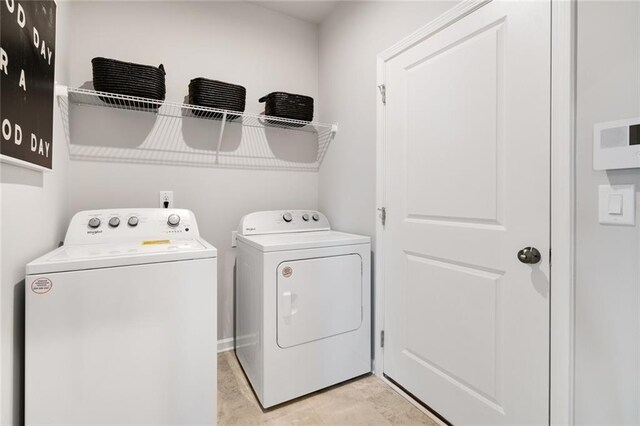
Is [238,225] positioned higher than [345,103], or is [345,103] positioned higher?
A: [345,103]

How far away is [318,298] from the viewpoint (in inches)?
69.8

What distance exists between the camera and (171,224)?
1829 millimetres

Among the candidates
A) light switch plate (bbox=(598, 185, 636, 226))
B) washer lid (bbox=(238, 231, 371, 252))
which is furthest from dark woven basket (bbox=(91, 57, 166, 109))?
light switch plate (bbox=(598, 185, 636, 226))

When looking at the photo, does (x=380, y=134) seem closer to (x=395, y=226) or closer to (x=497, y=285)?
(x=395, y=226)

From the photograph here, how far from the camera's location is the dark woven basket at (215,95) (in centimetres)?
193

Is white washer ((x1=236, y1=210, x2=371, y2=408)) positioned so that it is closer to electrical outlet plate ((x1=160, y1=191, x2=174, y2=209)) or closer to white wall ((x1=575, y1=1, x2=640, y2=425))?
electrical outlet plate ((x1=160, y1=191, x2=174, y2=209))

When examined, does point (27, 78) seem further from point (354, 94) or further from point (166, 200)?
point (354, 94)

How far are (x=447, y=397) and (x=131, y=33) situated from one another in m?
2.76

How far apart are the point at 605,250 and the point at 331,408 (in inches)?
56.2

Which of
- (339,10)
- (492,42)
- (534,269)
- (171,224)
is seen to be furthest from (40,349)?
(339,10)

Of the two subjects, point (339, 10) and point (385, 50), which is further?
point (339, 10)

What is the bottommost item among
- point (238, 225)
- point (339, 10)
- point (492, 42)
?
point (238, 225)

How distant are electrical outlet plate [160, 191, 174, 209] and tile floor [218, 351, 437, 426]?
1162mm

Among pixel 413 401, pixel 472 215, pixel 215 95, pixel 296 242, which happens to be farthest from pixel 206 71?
pixel 413 401
